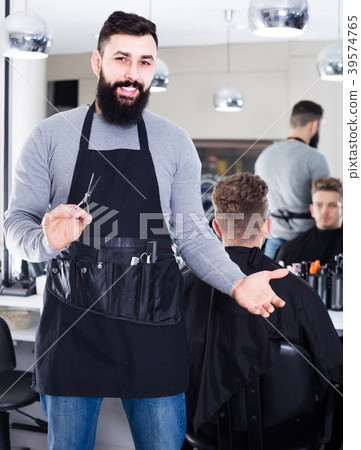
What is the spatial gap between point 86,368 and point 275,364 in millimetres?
537

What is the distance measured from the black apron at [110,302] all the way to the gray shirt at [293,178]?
2.34 m

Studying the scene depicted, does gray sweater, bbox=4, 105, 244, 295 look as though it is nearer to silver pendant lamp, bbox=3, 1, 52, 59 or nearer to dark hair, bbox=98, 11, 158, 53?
dark hair, bbox=98, 11, 158, 53

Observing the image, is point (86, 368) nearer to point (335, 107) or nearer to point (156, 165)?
point (156, 165)

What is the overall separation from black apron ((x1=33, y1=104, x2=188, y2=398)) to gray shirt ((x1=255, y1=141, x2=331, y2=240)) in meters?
2.34

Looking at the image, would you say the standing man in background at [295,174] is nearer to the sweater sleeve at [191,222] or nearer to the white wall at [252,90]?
the sweater sleeve at [191,222]

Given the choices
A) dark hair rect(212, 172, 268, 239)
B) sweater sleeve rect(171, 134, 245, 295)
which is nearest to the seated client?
dark hair rect(212, 172, 268, 239)

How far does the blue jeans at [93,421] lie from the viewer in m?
1.35

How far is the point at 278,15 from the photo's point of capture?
7.50 feet

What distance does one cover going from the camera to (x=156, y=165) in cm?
142

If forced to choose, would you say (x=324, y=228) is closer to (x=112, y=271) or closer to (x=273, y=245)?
(x=273, y=245)

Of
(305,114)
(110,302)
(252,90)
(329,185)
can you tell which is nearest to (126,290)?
(110,302)

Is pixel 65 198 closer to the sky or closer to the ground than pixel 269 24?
closer to the ground

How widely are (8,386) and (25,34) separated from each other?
4.54ft
